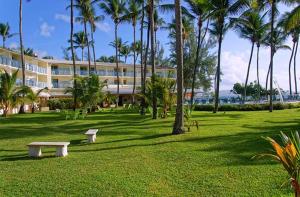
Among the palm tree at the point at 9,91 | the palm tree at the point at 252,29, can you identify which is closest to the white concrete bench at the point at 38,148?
the palm tree at the point at 9,91

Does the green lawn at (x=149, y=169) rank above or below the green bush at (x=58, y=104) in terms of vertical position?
below

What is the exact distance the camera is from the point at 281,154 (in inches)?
216

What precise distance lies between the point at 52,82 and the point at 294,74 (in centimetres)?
3737

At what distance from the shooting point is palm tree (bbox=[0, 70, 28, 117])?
1159 inches

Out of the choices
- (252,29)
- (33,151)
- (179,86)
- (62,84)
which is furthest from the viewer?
(62,84)

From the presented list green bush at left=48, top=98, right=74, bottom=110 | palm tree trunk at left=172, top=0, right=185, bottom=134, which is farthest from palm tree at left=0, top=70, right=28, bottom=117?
palm tree trunk at left=172, top=0, right=185, bottom=134

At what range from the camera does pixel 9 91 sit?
97.5 feet

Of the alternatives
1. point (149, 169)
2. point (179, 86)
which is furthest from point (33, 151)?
point (179, 86)

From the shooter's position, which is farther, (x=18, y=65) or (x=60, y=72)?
(x=60, y=72)

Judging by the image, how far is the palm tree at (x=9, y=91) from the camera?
96.5 ft

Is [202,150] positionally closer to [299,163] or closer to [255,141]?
[255,141]

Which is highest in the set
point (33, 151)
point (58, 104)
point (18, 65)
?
point (18, 65)

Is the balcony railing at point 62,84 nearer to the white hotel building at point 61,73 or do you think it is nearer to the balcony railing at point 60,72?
the white hotel building at point 61,73

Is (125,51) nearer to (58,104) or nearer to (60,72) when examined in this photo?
(60,72)
